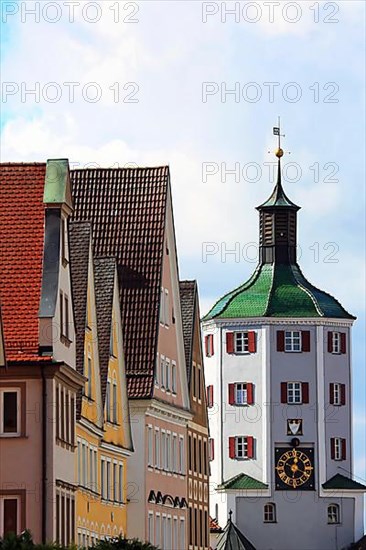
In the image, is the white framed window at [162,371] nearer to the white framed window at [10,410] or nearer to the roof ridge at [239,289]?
the white framed window at [10,410]

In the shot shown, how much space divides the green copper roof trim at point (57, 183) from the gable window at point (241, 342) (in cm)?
8754

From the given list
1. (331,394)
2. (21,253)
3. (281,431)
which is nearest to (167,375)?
(21,253)

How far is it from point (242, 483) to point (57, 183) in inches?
3453

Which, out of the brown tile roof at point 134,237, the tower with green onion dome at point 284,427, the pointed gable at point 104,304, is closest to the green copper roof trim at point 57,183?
the pointed gable at point 104,304

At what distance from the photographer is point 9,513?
4653cm

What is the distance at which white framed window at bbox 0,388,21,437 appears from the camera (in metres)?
47.0

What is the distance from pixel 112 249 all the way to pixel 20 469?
22783mm

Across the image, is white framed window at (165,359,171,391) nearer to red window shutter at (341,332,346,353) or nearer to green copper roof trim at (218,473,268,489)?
green copper roof trim at (218,473,268,489)

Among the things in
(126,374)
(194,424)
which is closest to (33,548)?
(126,374)

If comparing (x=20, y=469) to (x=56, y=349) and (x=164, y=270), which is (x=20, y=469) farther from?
(x=164, y=270)

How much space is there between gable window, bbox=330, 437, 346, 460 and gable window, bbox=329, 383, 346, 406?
2.37 m

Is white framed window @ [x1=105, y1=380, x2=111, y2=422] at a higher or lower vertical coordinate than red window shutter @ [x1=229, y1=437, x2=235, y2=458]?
lower

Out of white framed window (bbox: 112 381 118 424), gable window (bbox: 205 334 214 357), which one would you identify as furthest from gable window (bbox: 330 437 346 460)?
white framed window (bbox: 112 381 118 424)

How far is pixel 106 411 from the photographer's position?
193 feet
